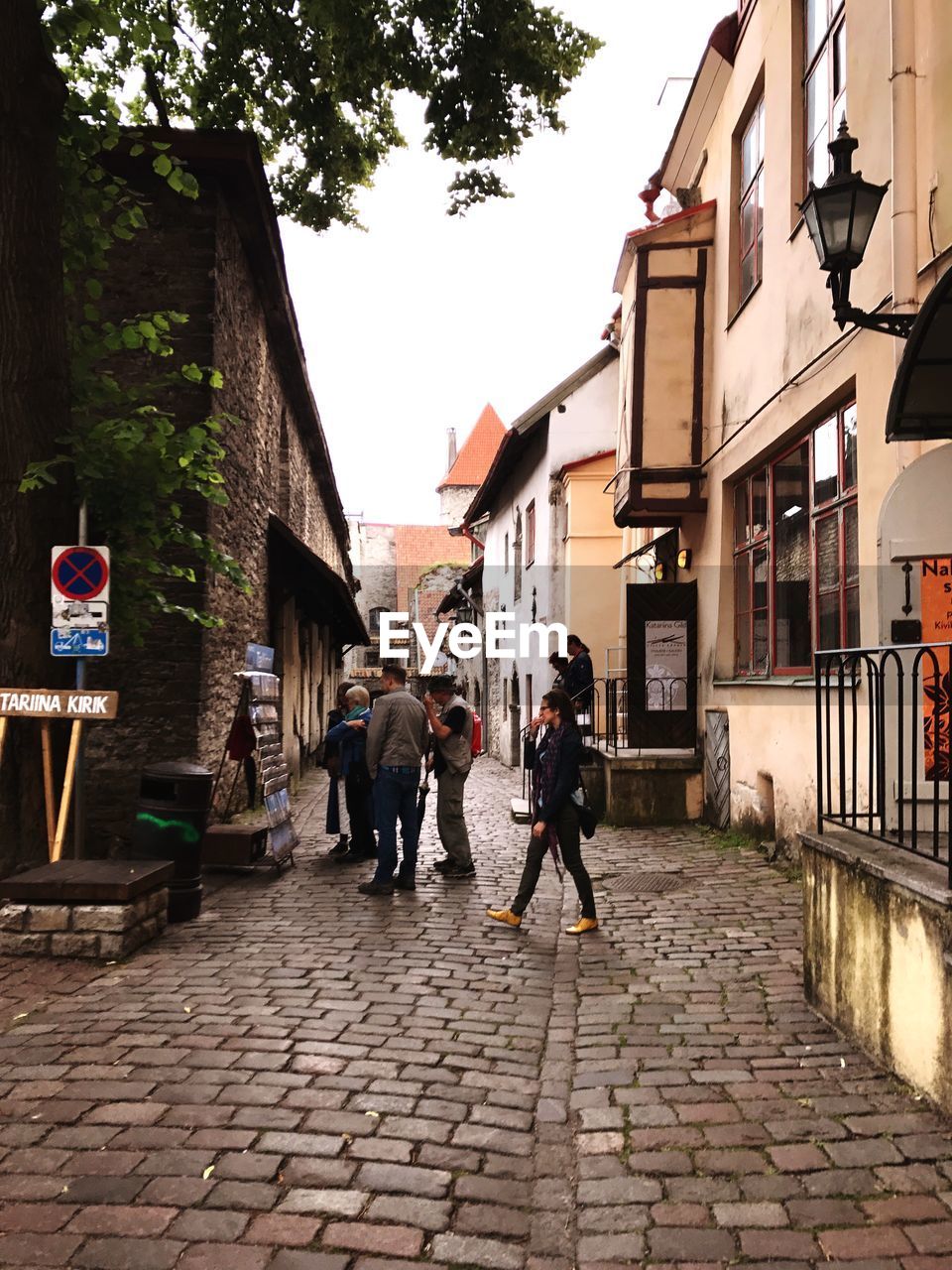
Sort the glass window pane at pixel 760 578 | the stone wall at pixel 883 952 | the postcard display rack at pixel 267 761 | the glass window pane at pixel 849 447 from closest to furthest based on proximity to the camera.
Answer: the stone wall at pixel 883 952
the glass window pane at pixel 849 447
the postcard display rack at pixel 267 761
the glass window pane at pixel 760 578

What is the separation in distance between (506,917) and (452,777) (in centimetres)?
219

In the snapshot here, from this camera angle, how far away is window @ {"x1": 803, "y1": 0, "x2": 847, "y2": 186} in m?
8.45

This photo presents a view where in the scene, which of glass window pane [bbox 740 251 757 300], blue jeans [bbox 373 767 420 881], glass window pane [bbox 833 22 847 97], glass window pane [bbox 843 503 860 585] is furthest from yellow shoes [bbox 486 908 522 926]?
glass window pane [bbox 740 251 757 300]

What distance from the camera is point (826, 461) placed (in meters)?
8.83

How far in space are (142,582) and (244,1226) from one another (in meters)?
6.03

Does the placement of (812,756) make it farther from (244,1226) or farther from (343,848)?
(244,1226)

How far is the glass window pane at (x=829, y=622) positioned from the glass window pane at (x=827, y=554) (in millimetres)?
74

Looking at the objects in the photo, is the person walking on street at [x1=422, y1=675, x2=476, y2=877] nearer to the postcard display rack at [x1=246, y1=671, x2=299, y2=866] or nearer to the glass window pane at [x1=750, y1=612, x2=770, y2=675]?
the postcard display rack at [x1=246, y1=671, x2=299, y2=866]

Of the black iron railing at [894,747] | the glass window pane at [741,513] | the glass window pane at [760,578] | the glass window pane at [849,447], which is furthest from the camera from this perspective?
the glass window pane at [741,513]

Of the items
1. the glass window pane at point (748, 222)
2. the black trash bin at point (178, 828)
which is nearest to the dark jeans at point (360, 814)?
the black trash bin at point (178, 828)

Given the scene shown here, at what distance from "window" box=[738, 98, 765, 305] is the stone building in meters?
4.98

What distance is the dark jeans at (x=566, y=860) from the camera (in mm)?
7355

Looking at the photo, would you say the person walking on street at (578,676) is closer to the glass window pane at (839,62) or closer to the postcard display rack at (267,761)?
the postcard display rack at (267,761)

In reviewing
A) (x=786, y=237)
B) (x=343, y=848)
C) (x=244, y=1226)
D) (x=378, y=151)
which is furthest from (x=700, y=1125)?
(x=378, y=151)
